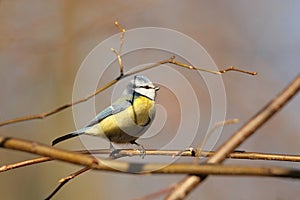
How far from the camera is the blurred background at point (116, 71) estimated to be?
268 centimetres

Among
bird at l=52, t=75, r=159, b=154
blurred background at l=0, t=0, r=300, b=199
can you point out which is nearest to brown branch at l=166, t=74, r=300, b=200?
bird at l=52, t=75, r=159, b=154

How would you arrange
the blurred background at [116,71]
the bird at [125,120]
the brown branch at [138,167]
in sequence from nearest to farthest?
1. the brown branch at [138,167]
2. the bird at [125,120]
3. the blurred background at [116,71]

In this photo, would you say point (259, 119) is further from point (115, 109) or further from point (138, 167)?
point (115, 109)

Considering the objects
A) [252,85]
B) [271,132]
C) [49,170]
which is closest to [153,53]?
[252,85]

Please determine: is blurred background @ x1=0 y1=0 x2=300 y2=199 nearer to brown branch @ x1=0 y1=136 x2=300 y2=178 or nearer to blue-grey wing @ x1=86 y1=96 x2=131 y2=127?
blue-grey wing @ x1=86 y1=96 x2=131 y2=127

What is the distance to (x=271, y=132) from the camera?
2723 mm

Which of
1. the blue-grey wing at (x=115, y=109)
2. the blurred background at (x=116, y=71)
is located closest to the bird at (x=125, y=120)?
the blue-grey wing at (x=115, y=109)

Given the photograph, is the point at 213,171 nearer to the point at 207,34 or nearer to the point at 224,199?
the point at 224,199

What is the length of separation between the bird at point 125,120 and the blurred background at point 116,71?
0.70 meters

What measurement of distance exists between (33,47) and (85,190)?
1549mm

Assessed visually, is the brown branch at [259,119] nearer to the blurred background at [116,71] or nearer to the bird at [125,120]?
the bird at [125,120]

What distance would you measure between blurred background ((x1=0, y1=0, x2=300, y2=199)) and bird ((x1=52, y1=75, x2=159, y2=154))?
699 mm

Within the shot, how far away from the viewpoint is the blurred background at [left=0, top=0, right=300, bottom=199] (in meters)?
2.68

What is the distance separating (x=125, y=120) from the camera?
139 centimetres
